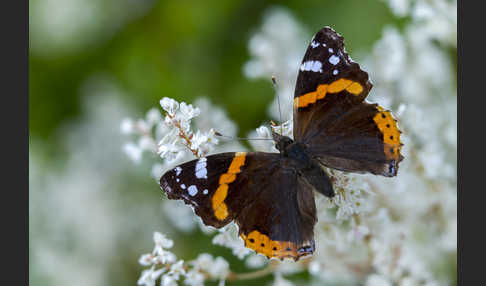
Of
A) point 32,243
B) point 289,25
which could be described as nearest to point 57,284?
point 32,243

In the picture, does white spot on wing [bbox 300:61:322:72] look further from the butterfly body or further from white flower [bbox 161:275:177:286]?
white flower [bbox 161:275:177:286]

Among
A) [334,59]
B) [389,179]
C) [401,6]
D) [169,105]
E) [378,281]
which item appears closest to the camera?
[169,105]

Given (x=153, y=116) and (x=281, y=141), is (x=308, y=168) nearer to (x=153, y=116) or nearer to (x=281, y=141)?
(x=281, y=141)

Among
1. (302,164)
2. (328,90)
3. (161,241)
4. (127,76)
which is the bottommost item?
(161,241)

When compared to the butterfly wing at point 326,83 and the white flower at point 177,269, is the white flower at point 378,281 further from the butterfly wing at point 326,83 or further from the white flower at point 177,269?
the white flower at point 177,269

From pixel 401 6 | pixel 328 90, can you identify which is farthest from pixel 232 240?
pixel 401 6

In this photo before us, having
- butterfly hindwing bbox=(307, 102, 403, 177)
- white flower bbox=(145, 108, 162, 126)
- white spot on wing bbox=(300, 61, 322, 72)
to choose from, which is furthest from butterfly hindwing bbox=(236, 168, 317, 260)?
white flower bbox=(145, 108, 162, 126)

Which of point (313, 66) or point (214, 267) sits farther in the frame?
point (214, 267)

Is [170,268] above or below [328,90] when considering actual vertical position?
below
